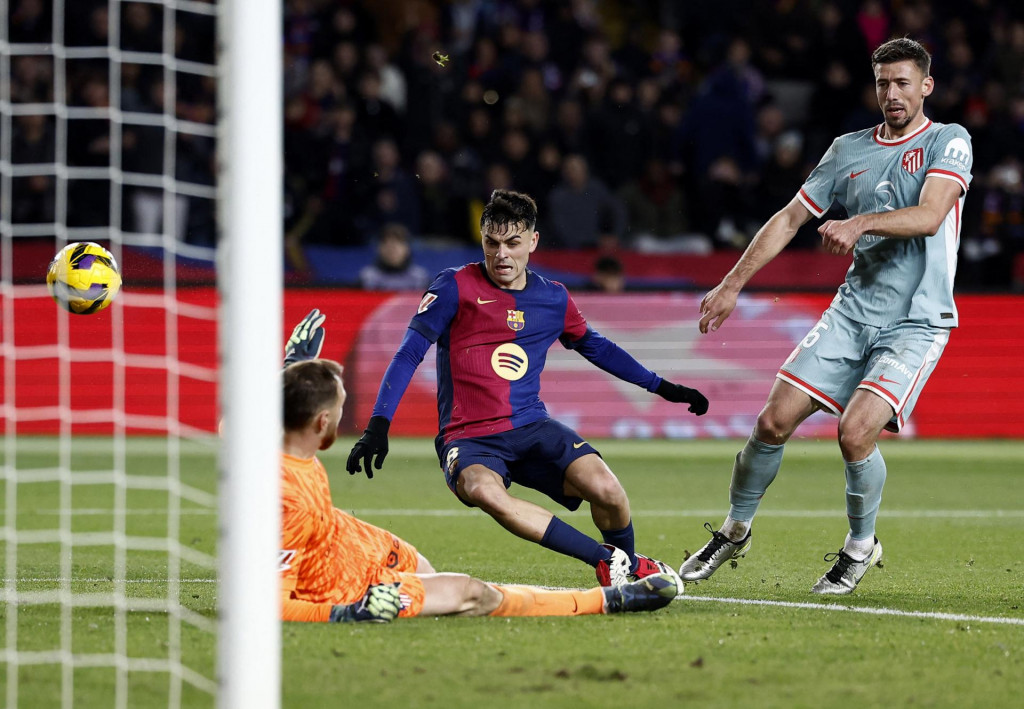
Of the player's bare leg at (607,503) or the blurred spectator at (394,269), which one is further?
the blurred spectator at (394,269)

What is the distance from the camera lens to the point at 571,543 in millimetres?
5242

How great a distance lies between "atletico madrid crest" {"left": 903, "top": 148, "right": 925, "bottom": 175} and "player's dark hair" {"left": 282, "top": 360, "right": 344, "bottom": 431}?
2.62 meters

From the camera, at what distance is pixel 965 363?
13.3 metres

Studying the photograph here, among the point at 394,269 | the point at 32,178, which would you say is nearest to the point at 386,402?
the point at 394,269

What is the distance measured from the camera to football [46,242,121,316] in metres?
5.65

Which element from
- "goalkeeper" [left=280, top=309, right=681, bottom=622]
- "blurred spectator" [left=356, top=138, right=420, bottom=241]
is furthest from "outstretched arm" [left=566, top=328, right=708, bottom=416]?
"blurred spectator" [left=356, top=138, right=420, bottom=241]

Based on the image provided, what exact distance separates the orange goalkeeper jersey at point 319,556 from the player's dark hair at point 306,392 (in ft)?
0.50

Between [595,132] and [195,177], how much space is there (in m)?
4.33

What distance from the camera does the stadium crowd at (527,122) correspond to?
13844 mm

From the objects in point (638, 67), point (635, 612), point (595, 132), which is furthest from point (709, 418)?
point (635, 612)

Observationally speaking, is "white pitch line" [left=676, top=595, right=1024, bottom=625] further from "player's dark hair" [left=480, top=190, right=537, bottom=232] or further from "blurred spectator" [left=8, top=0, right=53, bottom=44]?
"blurred spectator" [left=8, top=0, right=53, bottom=44]

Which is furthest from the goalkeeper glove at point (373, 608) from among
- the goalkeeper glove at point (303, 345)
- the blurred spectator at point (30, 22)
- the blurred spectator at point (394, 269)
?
the blurred spectator at point (30, 22)

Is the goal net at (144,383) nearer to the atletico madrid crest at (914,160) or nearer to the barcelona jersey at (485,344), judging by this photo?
the barcelona jersey at (485,344)

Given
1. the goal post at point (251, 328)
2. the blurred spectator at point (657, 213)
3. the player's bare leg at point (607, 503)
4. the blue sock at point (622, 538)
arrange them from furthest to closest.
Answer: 1. the blurred spectator at point (657, 213)
2. the blue sock at point (622, 538)
3. the player's bare leg at point (607, 503)
4. the goal post at point (251, 328)
